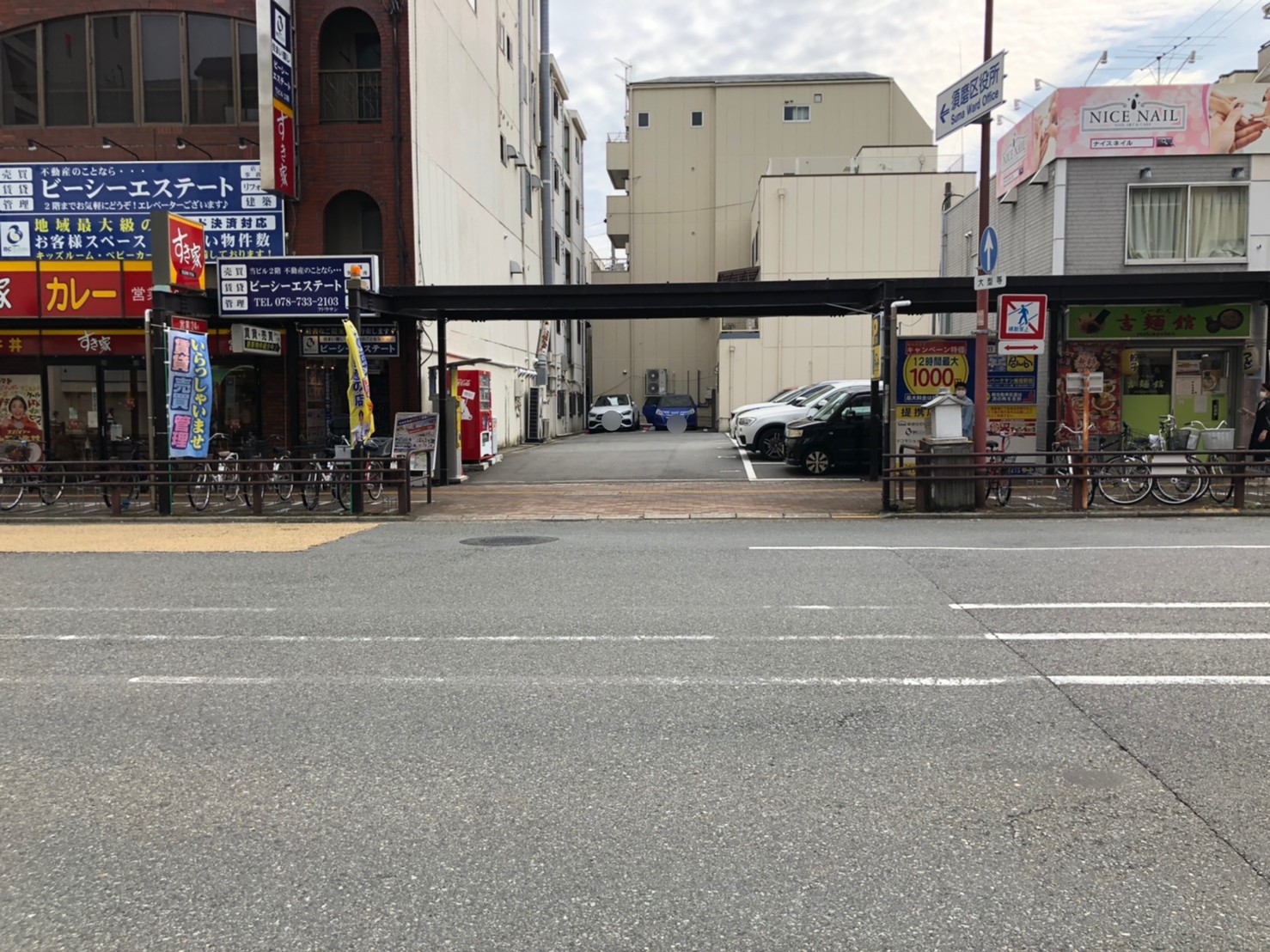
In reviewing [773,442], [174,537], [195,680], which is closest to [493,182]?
[773,442]

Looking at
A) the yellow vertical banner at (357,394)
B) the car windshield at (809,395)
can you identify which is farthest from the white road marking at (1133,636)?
the car windshield at (809,395)

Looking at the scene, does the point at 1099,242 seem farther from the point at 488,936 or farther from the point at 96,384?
the point at 96,384

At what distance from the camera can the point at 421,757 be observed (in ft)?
15.2

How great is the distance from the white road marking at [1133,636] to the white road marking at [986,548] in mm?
3860

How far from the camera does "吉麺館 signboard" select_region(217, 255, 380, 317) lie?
1560cm

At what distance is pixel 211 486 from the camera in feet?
50.3

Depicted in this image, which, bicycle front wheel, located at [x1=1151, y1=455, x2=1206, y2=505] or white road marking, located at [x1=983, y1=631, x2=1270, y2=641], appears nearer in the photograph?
white road marking, located at [x1=983, y1=631, x2=1270, y2=641]

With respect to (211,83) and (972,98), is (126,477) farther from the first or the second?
(972,98)

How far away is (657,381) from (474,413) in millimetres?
28887

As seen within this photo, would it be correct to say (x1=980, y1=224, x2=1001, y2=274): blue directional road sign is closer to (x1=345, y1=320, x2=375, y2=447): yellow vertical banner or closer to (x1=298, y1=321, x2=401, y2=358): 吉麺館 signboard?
(x1=345, y1=320, x2=375, y2=447): yellow vertical banner

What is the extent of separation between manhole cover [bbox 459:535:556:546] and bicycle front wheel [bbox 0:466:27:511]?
28.0 ft

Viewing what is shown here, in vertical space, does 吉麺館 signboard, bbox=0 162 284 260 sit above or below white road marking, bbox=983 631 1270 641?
above

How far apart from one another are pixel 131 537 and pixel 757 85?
43.7 m

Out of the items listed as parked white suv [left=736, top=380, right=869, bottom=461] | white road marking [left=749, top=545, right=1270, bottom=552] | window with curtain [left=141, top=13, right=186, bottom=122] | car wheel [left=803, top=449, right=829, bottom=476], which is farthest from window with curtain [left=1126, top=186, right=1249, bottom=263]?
window with curtain [left=141, top=13, right=186, bottom=122]
